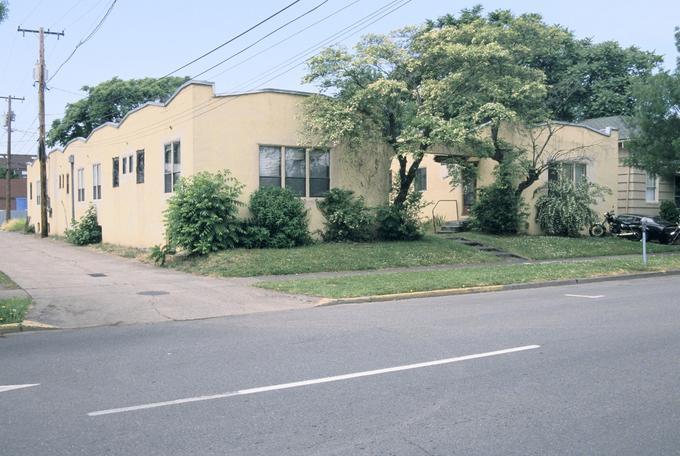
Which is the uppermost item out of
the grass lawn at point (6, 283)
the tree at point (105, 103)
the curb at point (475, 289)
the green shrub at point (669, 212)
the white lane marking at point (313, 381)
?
the tree at point (105, 103)

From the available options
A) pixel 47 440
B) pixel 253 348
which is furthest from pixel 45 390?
pixel 253 348

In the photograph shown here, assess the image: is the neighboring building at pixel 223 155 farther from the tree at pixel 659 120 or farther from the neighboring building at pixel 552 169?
the tree at pixel 659 120

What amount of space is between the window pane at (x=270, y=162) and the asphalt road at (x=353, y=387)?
1115 centimetres

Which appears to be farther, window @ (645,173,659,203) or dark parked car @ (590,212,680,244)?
window @ (645,173,659,203)

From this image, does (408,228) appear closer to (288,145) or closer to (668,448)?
(288,145)

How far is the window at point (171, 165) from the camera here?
22078mm

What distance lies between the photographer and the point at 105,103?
52.9 meters

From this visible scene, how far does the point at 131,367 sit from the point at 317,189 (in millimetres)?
14935

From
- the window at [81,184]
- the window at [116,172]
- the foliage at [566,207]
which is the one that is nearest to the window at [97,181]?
the window at [81,184]

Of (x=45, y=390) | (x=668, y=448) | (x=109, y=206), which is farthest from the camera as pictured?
(x=109, y=206)

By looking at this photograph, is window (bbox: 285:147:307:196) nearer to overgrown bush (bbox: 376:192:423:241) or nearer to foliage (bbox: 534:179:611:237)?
overgrown bush (bbox: 376:192:423:241)

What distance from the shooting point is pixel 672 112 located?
23000 mm

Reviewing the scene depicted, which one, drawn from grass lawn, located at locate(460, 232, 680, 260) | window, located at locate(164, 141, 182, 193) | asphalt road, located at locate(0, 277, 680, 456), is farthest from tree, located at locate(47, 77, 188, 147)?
asphalt road, located at locate(0, 277, 680, 456)

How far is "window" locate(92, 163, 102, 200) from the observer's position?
31156 millimetres
